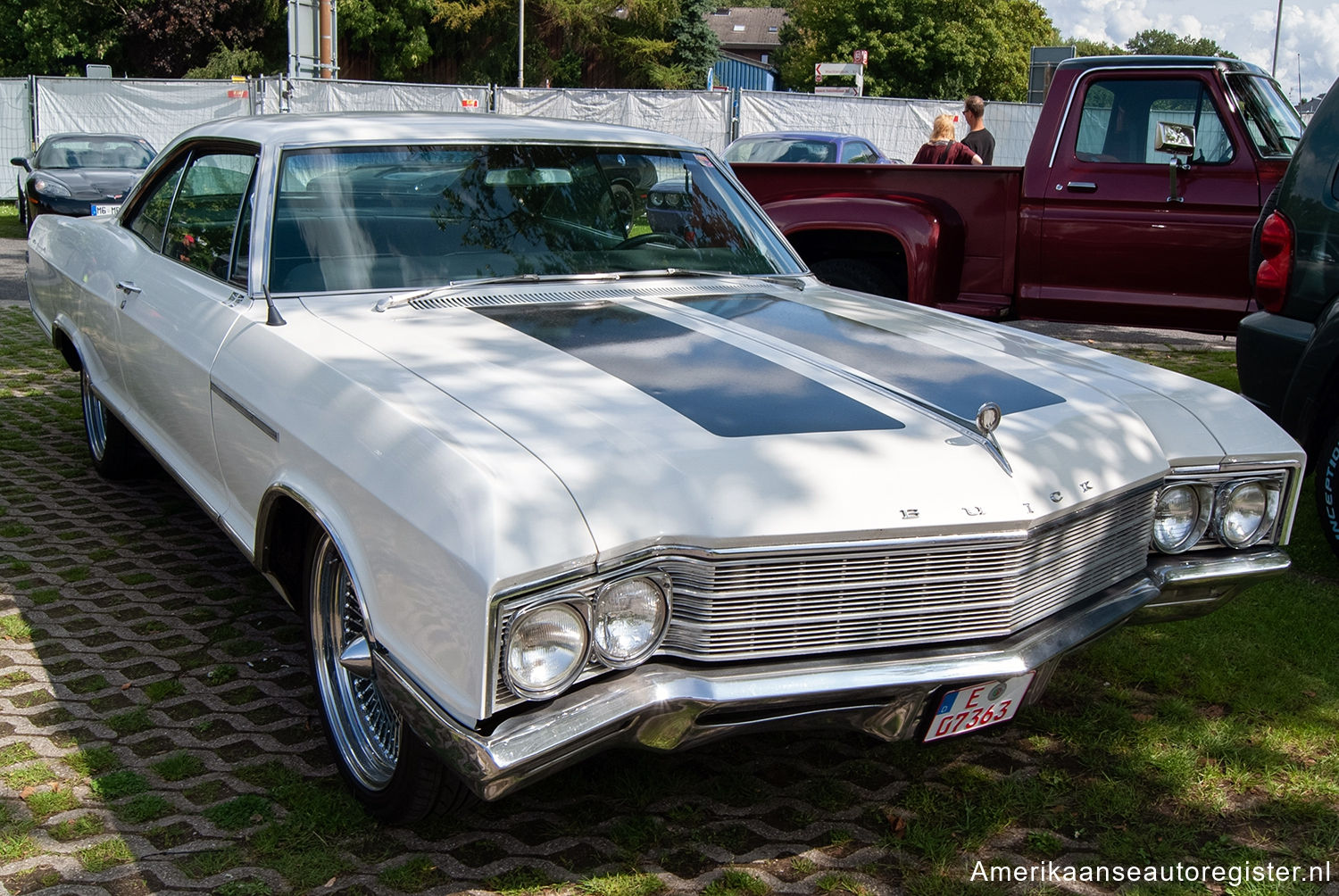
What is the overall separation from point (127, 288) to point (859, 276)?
13.7ft

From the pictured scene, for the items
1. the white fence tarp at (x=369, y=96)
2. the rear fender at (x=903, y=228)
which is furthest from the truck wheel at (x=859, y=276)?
the white fence tarp at (x=369, y=96)

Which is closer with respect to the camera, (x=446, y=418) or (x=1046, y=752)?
(x=446, y=418)

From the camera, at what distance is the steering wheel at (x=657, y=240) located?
4.04 metres

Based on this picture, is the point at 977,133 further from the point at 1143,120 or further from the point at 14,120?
the point at 14,120

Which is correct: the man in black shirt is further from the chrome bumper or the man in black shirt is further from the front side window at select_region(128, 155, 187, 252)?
the chrome bumper

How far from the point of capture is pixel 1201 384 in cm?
341

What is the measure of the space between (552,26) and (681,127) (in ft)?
103

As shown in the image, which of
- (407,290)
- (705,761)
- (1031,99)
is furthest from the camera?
(1031,99)

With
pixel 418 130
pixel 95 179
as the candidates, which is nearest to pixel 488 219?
pixel 418 130

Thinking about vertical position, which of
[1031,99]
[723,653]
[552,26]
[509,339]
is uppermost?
[552,26]

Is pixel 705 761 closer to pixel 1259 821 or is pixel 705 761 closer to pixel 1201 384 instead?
pixel 1259 821

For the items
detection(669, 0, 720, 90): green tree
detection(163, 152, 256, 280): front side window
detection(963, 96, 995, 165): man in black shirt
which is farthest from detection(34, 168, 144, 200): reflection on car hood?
detection(669, 0, 720, 90): green tree

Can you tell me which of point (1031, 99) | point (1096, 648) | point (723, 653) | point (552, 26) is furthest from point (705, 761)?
point (552, 26)

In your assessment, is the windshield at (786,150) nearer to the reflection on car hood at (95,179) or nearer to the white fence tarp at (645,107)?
the white fence tarp at (645,107)
